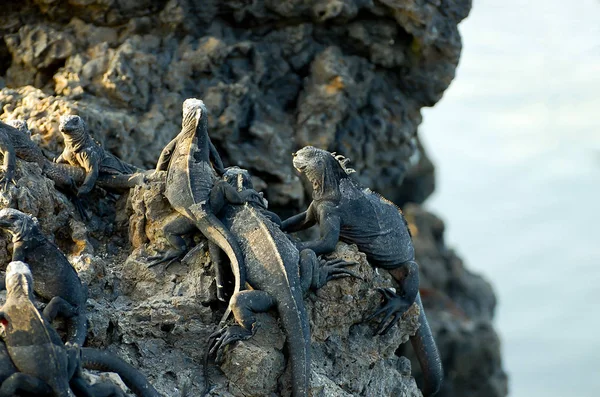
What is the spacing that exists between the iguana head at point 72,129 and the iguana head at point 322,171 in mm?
2290

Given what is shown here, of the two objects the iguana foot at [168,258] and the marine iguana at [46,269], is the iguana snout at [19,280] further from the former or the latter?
the iguana foot at [168,258]

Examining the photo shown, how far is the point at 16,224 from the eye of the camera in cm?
988

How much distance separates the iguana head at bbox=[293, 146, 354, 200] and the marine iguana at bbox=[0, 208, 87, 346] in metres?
2.76

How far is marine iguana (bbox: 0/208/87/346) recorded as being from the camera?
9.80 m

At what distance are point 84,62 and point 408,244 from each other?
533 cm

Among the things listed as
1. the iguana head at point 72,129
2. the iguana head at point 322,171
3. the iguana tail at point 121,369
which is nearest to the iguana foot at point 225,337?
the iguana tail at point 121,369

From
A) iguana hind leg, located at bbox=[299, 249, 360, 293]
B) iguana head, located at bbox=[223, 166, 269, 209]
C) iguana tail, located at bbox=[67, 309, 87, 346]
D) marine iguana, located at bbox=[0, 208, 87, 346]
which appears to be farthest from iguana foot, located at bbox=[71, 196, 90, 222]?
iguana hind leg, located at bbox=[299, 249, 360, 293]

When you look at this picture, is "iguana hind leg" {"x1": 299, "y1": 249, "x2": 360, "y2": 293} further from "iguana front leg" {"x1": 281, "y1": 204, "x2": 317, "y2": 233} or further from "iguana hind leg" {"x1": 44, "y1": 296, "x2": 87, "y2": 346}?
"iguana hind leg" {"x1": 44, "y1": 296, "x2": 87, "y2": 346}

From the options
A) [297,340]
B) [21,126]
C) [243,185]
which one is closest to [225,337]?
[297,340]

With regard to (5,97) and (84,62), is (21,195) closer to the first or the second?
(5,97)

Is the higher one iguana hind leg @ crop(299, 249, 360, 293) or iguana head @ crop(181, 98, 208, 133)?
iguana hind leg @ crop(299, 249, 360, 293)

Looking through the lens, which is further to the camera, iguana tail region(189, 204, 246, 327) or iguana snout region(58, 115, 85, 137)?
iguana snout region(58, 115, 85, 137)

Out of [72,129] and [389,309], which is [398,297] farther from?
[72,129]

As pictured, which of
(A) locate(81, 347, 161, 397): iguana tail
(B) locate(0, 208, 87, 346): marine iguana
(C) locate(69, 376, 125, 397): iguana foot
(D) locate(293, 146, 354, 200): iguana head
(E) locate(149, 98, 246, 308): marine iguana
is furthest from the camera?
(D) locate(293, 146, 354, 200): iguana head
